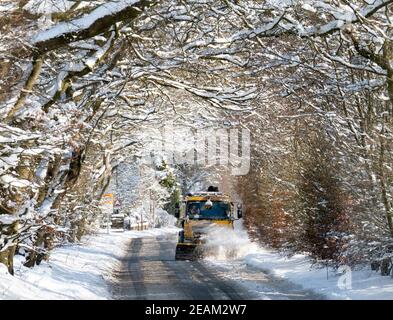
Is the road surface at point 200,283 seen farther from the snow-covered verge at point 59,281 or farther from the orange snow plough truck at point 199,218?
the orange snow plough truck at point 199,218

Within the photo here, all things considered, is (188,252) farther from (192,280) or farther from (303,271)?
(192,280)

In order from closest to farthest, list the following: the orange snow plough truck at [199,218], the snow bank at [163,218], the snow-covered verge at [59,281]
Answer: the snow-covered verge at [59,281] < the orange snow plough truck at [199,218] < the snow bank at [163,218]

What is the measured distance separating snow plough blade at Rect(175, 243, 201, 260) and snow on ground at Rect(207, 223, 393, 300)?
22.0 inches

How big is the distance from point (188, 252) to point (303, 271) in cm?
782

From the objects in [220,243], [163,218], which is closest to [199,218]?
[220,243]

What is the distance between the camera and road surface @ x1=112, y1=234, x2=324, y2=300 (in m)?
15.4

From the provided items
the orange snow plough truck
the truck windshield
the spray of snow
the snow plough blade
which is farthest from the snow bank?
the snow plough blade

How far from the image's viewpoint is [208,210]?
2841 cm

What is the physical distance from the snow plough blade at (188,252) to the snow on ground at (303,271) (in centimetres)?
56

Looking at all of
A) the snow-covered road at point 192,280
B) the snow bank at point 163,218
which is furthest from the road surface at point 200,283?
the snow bank at point 163,218

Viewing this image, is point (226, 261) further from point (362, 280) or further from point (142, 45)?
point (142, 45)

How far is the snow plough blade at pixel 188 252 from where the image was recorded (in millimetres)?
26922

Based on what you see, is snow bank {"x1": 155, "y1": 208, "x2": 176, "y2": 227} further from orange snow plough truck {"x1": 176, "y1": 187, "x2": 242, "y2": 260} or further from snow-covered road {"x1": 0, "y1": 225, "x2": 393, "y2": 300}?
snow-covered road {"x1": 0, "y1": 225, "x2": 393, "y2": 300}
